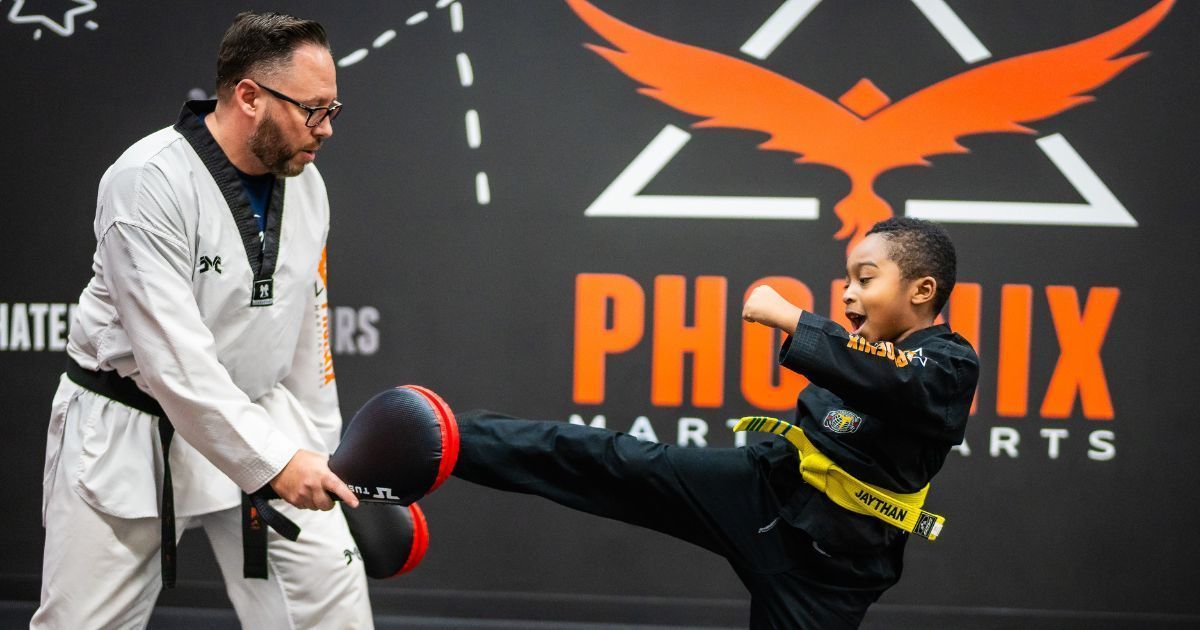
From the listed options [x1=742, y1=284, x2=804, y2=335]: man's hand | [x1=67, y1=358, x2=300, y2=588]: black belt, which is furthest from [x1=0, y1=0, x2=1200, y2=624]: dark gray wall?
[x1=742, y1=284, x2=804, y2=335]: man's hand

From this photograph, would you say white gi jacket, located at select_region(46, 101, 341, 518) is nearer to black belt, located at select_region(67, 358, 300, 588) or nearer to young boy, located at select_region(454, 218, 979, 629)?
black belt, located at select_region(67, 358, 300, 588)

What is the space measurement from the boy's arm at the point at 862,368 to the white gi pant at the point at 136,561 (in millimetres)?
944

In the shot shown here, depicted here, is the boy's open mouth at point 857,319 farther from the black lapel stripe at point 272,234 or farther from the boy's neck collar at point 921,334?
the black lapel stripe at point 272,234

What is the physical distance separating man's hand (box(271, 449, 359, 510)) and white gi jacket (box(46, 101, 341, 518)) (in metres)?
0.02

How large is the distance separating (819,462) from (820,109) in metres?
1.35

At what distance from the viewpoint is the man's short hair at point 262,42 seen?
185 centimetres

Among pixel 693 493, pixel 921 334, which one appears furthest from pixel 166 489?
pixel 921 334

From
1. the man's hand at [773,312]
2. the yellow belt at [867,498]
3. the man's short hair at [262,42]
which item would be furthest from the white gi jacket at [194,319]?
the yellow belt at [867,498]

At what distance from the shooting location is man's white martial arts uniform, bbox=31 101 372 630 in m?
1.76

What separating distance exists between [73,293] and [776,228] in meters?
2.04

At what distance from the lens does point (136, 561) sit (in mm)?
1889

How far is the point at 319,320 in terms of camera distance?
7.11ft

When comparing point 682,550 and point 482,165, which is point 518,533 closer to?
point 682,550

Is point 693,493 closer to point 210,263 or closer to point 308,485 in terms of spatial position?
point 308,485
